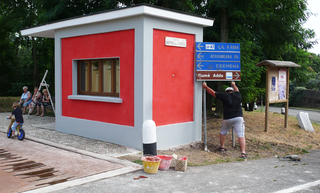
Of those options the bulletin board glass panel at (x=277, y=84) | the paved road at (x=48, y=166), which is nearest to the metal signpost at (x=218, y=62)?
the bulletin board glass panel at (x=277, y=84)

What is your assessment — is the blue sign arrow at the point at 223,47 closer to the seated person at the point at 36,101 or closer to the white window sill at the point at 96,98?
the white window sill at the point at 96,98

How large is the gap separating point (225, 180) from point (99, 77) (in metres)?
5.34

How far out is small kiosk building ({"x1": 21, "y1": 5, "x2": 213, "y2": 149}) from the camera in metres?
7.74

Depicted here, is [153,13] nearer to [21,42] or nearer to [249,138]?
[249,138]

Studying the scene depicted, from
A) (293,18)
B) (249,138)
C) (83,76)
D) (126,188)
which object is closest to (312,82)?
(293,18)

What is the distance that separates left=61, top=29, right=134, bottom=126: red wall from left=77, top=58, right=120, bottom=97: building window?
1.03ft

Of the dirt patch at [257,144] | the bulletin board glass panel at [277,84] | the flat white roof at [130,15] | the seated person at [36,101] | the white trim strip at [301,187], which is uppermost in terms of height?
the flat white roof at [130,15]

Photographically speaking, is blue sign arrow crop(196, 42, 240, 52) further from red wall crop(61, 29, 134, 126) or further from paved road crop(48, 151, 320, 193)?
paved road crop(48, 151, 320, 193)

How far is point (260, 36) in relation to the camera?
12.5 meters

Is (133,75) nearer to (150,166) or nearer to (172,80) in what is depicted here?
(172,80)

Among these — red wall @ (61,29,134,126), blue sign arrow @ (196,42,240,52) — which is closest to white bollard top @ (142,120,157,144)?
red wall @ (61,29,134,126)

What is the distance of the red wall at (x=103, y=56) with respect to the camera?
805cm

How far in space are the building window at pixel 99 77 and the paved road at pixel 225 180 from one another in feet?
11.9

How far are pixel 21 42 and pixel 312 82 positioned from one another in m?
31.1
